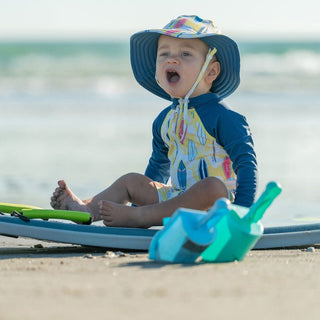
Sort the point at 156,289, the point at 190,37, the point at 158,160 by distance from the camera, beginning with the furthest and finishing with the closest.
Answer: the point at 158,160 < the point at 190,37 < the point at 156,289

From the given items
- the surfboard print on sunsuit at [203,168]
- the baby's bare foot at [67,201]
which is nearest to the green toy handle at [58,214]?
the baby's bare foot at [67,201]

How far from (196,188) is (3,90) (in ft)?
46.8

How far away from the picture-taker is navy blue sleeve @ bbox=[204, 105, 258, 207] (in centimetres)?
371

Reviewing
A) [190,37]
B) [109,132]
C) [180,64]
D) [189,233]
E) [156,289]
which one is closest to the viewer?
→ [156,289]

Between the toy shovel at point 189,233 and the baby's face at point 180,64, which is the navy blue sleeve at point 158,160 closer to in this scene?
the baby's face at point 180,64

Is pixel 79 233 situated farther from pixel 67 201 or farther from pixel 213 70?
pixel 213 70

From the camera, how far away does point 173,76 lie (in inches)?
164

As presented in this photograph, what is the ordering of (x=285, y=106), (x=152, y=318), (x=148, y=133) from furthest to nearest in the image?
(x=285, y=106) < (x=148, y=133) < (x=152, y=318)

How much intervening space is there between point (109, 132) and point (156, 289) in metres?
7.21

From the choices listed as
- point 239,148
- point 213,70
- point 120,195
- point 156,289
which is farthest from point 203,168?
point 156,289

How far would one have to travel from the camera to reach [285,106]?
1341 cm

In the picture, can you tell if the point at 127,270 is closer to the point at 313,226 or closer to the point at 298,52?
the point at 313,226

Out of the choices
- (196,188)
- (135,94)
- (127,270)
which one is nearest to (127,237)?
(196,188)

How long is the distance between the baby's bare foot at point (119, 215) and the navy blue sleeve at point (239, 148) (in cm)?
52
